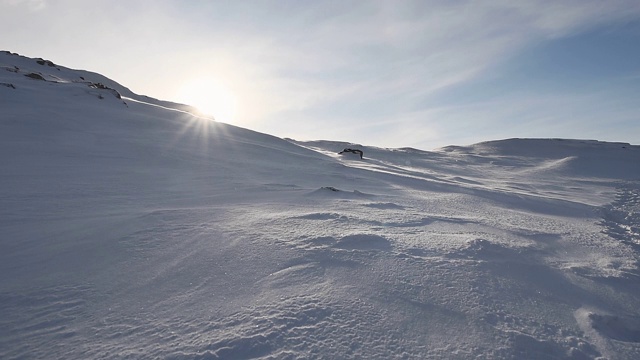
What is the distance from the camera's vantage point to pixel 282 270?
2.36 m

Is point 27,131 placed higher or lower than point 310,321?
higher

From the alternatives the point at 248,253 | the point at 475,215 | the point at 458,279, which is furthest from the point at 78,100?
the point at 458,279

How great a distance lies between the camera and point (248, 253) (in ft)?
8.56

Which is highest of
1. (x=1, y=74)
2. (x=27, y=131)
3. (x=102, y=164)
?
(x=1, y=74)

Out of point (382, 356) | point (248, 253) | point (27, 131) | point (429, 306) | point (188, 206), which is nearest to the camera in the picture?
point (382, 356)

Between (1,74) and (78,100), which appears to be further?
(1,74)

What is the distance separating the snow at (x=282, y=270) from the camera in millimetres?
1738

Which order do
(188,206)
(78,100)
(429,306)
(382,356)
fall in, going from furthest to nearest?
(78,100) < (188,206) < (429,306) < (382,356)

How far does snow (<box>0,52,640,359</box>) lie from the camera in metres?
1.74

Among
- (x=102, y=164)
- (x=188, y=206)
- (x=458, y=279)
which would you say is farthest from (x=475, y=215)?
(x=102, y=164)

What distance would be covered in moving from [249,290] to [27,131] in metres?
5.76

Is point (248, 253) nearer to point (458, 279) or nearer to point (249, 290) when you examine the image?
point (249, 290)

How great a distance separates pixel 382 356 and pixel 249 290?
0.85 m

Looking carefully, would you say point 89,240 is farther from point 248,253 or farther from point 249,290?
point 249,290
